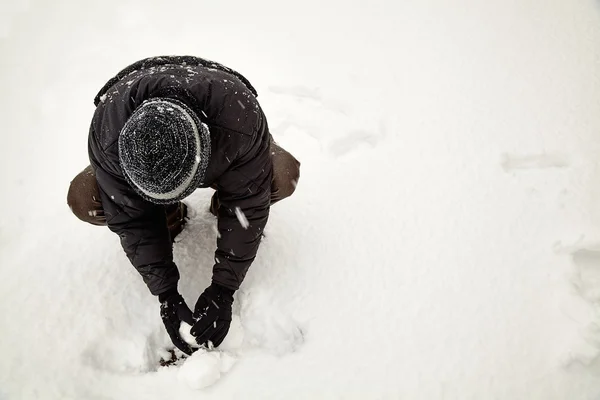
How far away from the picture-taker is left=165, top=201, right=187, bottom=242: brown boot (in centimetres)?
138

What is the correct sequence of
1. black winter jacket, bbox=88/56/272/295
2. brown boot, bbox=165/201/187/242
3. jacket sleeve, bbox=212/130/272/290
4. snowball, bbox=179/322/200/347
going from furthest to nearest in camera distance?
1. brown boot, bbox=165/201/187/242
2. snowball, bbox=179/322/200/347
3. jacket sleeve, bbox=212/130/272/290
4. black winter jacket, bbox=88/56/272/295

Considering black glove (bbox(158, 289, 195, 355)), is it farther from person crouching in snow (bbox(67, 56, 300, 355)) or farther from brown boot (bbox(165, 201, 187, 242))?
brown boot (bbox(165, 201, 187, 242))

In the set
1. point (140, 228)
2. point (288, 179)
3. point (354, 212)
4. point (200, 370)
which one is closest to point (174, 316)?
point (200, 370)

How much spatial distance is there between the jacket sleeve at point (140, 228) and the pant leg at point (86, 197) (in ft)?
0.19

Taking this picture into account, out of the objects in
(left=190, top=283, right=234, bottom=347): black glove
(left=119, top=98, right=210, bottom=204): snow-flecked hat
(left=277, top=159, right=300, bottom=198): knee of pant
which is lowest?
(left=190, top=283, right=234, bottom=347): black glove

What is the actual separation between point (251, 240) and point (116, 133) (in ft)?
1.47

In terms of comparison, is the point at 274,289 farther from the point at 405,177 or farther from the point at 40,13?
the point at 40,13

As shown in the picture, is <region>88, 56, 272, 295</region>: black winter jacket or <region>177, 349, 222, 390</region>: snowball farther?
<region>177, 349, 222, 390</region>: snowball

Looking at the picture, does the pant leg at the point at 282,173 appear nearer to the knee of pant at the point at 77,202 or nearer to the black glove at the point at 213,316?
the black glove at the point at 213,316

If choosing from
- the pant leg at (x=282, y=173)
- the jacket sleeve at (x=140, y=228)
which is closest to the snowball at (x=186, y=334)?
the jacket sleeve at (x=140, y=228)

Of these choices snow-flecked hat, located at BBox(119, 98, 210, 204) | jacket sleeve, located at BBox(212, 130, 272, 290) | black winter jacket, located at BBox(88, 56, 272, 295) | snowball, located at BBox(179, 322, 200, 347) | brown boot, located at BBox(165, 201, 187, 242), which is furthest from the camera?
brown boot, located at BBox(165, 201, 187, 242)

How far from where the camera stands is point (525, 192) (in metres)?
1.61

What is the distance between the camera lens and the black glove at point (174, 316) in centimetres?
123

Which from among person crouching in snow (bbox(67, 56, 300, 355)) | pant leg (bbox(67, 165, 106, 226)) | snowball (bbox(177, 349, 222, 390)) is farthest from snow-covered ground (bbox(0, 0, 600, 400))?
pant leg (bbox(67, 165, 106, 226))
